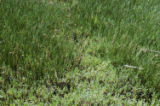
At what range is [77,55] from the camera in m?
3.22

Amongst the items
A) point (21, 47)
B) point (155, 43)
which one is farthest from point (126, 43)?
point (21, 47)

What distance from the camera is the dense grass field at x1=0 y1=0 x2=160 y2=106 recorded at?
2643mm

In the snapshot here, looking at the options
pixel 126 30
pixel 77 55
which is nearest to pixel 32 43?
pixel 77 55

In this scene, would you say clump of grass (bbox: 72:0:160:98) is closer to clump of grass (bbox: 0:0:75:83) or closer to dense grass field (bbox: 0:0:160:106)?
dense grass field (bbox: 0:0:160:106)

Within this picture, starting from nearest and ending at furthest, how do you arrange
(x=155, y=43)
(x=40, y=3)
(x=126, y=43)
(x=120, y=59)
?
(x=120, y=59)
(x=126, y=43)
(x=155, y=43)
(x=40, y=3)

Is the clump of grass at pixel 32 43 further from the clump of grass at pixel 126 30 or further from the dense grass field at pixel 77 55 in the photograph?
the clump of grass at pixel 126 30

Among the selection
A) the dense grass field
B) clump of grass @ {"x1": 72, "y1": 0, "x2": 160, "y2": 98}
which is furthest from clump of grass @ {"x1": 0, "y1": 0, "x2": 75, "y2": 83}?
clump of grass @ {"x1": 72, "y1": 0, "x2": 160, "y2": 98}

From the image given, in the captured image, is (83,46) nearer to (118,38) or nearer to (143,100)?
(118,38)

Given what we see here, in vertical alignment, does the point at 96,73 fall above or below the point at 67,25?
below

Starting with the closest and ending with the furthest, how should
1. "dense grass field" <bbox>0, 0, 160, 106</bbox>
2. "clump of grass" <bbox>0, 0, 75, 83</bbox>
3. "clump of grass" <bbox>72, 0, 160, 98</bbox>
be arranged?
"dense grass field" <bbox>0, 0, 160, 106</bbox>
"clump of grass" <bbox>0, 0, 75, 83</bbox>
"clump of grass" <bbox>72, 0, 160, 98</bbox>

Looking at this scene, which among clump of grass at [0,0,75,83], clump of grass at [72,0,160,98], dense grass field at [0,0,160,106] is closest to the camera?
dense grass field at [0,0,160,106]

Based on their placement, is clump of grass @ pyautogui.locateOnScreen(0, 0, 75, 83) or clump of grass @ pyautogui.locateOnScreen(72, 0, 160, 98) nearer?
clump of grass @ pyautogui.locateOnScreen(0, 0, 75, 83)

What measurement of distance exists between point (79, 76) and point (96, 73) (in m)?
0.25

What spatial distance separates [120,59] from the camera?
3217 millimetres
